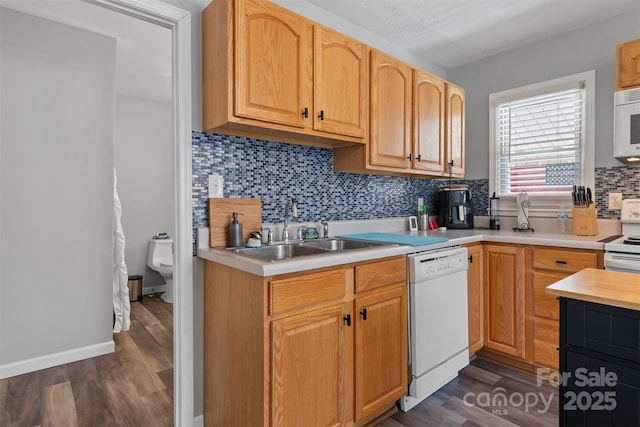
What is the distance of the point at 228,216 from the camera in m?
1.89

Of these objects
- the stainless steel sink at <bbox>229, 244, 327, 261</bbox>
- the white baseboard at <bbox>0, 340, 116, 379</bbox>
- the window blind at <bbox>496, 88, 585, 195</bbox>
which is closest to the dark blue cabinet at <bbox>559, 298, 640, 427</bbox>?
the stainless steel sink at <bbox>229, 244, 327, 261</bbox>

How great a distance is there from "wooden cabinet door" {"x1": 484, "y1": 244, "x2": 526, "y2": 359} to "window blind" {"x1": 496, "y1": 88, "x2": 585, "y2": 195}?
85cm

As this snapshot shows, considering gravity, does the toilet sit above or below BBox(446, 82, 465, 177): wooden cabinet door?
below

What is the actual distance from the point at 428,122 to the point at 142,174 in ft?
11.7

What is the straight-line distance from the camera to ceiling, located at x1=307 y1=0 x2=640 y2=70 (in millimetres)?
2352

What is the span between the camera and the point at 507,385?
2.25 m

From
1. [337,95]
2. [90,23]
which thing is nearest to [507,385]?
[337,95]

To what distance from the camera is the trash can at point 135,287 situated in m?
4.12

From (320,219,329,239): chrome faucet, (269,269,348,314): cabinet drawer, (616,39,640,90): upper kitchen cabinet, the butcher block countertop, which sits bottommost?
(269,269,348,314): cabinet drawer

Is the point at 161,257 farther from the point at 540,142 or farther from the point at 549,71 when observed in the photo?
the point at 549,71

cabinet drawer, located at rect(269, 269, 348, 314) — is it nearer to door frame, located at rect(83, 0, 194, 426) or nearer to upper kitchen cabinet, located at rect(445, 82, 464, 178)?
door frame, located at rect(83, 0, 194, 426)

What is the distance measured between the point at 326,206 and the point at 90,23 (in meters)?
2.25

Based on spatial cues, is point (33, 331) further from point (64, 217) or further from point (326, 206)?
point (326, 206)

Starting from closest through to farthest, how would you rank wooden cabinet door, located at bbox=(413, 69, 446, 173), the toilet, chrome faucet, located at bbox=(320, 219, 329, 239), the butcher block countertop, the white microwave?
the butcher block countertop
the white microwave
chrome faucet, located at bbox=(320, 219, 329, 239)
wooden cabinet door, located at bbox=(413, 69, 446, 173)
the toilet
